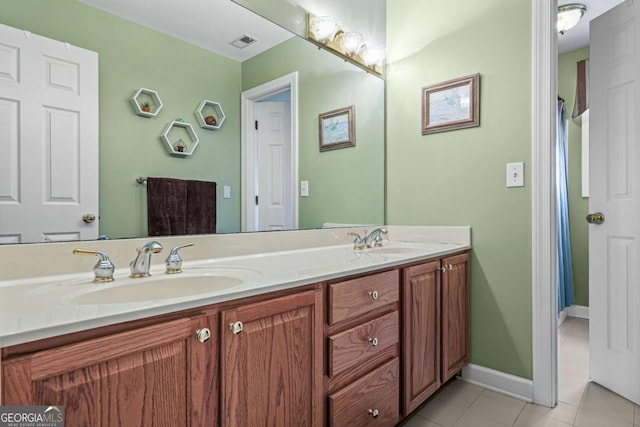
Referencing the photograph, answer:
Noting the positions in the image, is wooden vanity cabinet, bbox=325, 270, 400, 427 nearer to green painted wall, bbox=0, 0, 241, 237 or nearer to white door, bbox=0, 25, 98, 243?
green painted wall, bbox=0, 0, 241, 237

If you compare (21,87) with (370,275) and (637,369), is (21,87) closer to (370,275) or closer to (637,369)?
(370,275)

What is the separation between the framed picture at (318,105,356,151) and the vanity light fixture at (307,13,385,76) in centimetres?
29

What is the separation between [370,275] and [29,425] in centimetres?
94

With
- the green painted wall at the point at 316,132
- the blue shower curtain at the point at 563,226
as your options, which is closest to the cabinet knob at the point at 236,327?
the green painted wall at the point at 316,132

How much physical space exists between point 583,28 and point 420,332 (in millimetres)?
2771

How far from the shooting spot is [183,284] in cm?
106

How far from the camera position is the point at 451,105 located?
194 centimetres

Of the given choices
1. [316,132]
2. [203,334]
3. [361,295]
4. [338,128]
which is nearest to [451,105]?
[338,128]

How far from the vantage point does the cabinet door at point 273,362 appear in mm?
833

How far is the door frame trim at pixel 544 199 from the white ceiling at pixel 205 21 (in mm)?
1232

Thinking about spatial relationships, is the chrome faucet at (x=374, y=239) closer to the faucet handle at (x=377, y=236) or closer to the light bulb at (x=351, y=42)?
the faucet handle at (x=377, y=236)

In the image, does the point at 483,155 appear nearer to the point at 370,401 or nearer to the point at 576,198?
the point at 370,401

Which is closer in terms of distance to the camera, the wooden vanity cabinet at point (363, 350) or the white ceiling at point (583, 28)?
the wooden vanity cabinet at point (363, 350)

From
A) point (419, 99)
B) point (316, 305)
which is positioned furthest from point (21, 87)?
point (419, 99)
